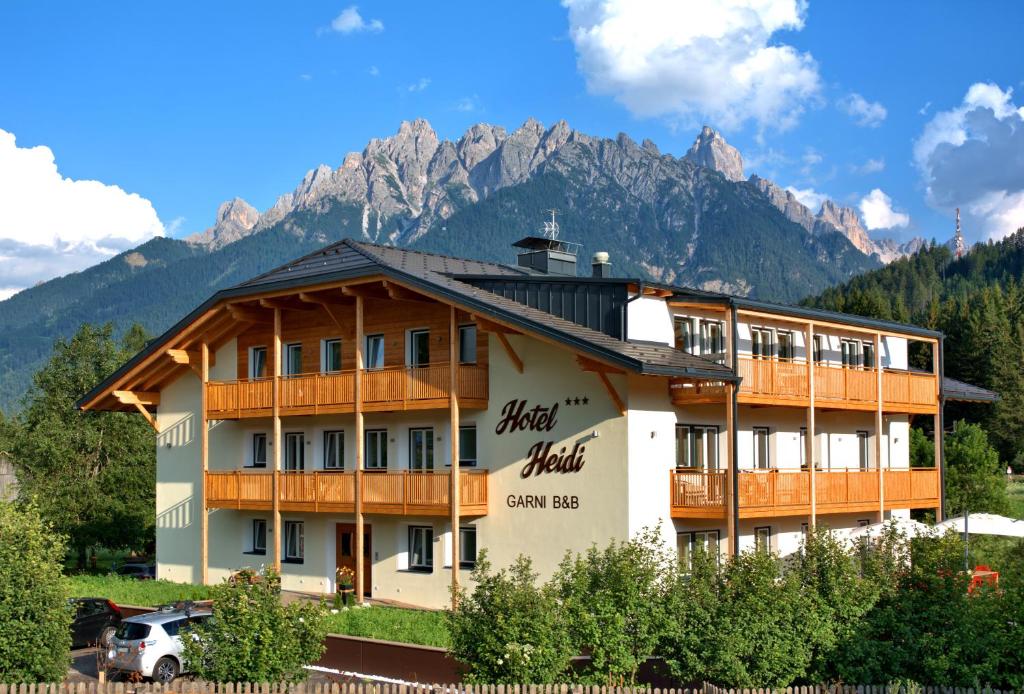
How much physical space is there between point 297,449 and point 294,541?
2.79 metres

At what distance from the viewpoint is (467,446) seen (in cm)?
3031

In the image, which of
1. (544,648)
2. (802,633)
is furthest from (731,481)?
(544,648)

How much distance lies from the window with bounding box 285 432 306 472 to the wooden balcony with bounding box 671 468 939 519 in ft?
42.0

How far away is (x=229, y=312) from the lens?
115 feet


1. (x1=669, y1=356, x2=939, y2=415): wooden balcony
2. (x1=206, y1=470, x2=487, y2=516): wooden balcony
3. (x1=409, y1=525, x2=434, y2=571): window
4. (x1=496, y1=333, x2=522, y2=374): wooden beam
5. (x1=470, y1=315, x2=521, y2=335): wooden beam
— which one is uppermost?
(x1=470, y1=315, x2=521, y2=335): wooden beam

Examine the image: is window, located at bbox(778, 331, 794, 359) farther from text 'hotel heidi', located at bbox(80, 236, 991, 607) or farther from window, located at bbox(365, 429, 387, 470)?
window, located at bbox(365, 429, 387, 470)

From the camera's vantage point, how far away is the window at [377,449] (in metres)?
32.6

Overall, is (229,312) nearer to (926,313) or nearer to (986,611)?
(986,611)

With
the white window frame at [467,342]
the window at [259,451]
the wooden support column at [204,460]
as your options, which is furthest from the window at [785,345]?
the wooden support column at [204,460]

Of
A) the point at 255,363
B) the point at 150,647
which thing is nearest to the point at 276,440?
the point at 255,363

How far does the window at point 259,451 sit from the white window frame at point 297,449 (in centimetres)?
100

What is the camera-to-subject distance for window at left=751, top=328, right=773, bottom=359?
3180cm

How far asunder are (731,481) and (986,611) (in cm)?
964

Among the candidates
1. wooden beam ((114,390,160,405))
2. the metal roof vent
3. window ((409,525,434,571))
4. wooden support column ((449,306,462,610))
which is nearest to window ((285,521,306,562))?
window ((409,525,434,571))
